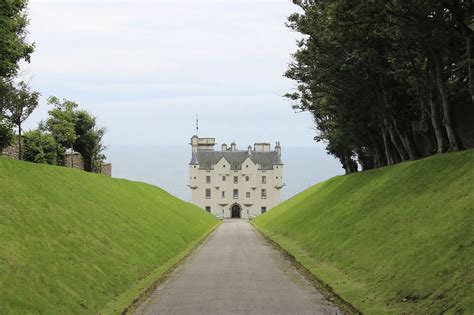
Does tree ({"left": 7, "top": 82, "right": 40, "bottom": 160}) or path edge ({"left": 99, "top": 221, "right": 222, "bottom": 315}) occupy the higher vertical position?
tree ({"left": 7, "top": 82, "right": 40, "bottom": 160})

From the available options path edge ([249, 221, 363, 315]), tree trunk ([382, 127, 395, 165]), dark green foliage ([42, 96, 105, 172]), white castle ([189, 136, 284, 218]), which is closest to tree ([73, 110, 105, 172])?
dark green foliage ([42, 96, 105, 172])

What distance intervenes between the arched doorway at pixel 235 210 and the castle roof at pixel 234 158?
9.20 meters

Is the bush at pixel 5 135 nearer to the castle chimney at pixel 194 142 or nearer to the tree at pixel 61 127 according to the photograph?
the tree at pixel 61 127

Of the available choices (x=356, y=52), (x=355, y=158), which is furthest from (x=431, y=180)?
(x=355, y=158)

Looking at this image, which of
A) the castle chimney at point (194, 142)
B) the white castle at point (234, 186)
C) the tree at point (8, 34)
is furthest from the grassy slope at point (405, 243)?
the castle chimney at point (194, 142)

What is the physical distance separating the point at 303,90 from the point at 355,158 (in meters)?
23.7

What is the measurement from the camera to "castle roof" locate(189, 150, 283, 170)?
13862 centimetres

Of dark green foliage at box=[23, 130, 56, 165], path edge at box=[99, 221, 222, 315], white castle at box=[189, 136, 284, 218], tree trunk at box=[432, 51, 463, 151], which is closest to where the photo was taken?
path edge at box=[99, 221, 222, 315]

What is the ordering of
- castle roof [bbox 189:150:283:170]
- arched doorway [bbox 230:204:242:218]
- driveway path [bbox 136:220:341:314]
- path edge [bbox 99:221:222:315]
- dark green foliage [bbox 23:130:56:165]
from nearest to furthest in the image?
path edge [bbox 99:221:222:315] → driveway path [bbox 136:220:341:314] → dark green foliage [bbox 23:130:56:165] → arched doorway [bbox 230:204:242:218] → castle roof [bbox 189:150:283:170]

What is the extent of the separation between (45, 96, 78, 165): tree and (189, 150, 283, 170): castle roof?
261 ft

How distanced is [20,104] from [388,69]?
995 inches

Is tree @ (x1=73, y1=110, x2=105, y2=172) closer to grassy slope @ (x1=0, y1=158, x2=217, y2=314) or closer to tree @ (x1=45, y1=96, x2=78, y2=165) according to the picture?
tree @ (x1=45, y1=96, x2=78, y2=165)

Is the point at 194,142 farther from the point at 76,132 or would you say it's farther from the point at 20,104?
the point at 20,104

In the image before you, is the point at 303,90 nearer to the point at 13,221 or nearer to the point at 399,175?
the point at 399,175
